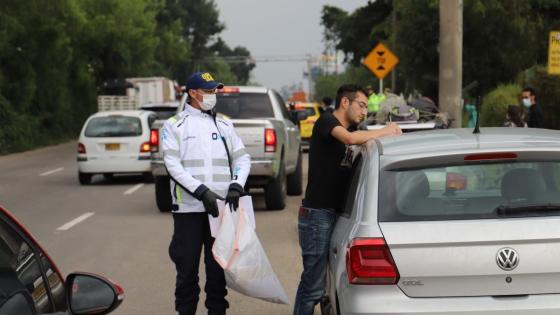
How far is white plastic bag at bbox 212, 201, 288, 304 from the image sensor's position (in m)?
6.04

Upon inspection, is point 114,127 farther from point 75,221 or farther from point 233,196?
point 233,196

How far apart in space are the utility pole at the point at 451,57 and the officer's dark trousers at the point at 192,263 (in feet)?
32.9

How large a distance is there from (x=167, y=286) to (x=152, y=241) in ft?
9.56

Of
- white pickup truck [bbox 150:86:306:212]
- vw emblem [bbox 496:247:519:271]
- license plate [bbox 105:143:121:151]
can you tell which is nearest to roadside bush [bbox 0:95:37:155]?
license plate [bbox 105:143:121:151]

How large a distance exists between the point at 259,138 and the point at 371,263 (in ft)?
30.5

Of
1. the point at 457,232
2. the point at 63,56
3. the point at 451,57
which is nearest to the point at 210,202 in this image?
the point at 457,232

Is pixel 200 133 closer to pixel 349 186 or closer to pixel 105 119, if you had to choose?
pixel 349 186

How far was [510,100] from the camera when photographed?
2244cm

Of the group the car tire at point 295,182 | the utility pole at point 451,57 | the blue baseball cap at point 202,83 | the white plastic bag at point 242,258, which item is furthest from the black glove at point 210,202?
the car tire at point 295,182

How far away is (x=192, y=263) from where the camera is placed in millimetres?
6324

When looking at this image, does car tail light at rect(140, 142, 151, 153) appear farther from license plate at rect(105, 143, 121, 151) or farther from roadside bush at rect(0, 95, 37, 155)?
roadside bush at rect(0, 95, 37, 155)

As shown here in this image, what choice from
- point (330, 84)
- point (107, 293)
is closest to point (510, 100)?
point (107, 293)

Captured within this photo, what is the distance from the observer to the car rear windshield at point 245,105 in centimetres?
1477

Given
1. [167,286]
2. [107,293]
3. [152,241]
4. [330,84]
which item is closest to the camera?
[107,293]
